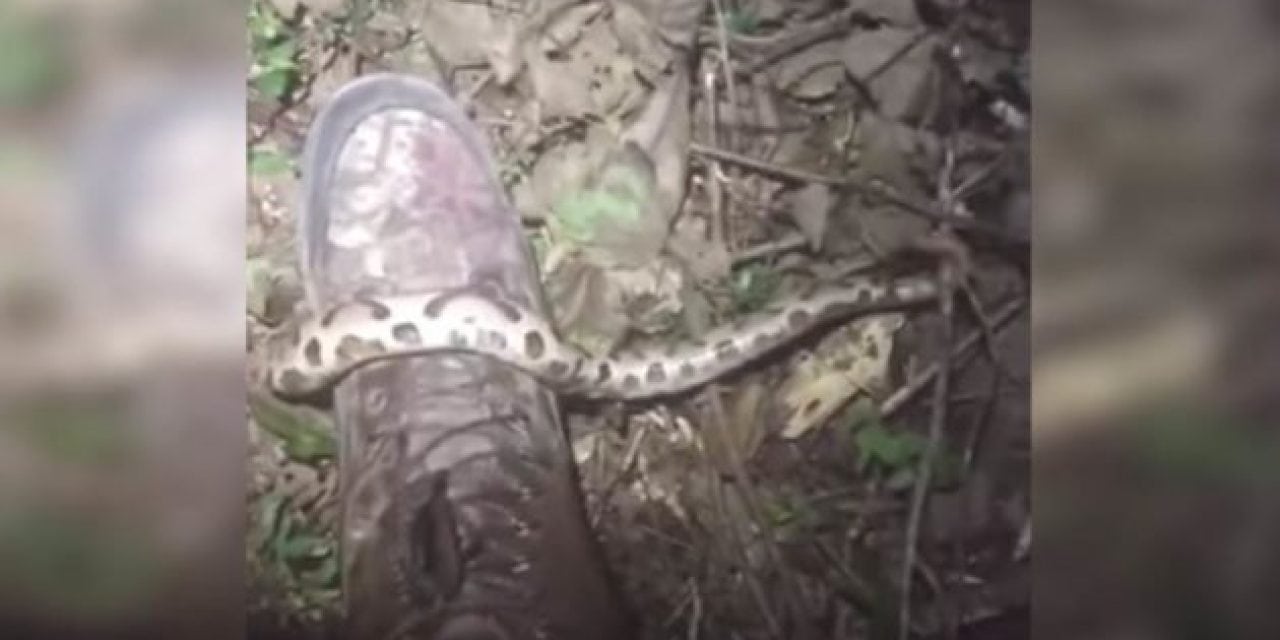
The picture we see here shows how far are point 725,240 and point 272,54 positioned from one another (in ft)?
1.18

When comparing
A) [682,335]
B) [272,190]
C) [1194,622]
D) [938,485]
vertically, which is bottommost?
[1194,622]

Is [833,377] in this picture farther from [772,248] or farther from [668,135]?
[668,135]

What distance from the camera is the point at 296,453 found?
142 cm

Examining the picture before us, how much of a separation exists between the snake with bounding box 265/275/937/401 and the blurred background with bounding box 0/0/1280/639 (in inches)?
2.7

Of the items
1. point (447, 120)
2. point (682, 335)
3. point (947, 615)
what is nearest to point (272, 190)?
point (447, 120)

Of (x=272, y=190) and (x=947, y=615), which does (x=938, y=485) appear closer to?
(x=947, y=615)

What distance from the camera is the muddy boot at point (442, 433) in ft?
4.65

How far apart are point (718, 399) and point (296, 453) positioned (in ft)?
1.03

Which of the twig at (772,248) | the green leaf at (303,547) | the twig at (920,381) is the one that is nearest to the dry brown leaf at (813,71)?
the twig at (772,248)

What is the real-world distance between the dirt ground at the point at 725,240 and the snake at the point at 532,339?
1cm

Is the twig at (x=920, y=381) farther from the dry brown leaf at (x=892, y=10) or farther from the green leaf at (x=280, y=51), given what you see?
the green leaf at (x=280, y=51)

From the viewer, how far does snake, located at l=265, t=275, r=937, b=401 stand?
55.8 inches

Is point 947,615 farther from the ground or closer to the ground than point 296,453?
closer to the ground

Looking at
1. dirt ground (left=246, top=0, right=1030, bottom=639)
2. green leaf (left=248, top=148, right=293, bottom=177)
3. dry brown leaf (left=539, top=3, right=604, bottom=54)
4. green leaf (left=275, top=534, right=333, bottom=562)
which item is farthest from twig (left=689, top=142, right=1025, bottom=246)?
green leaf (left=275, top=534, right=333, bottom=562)
